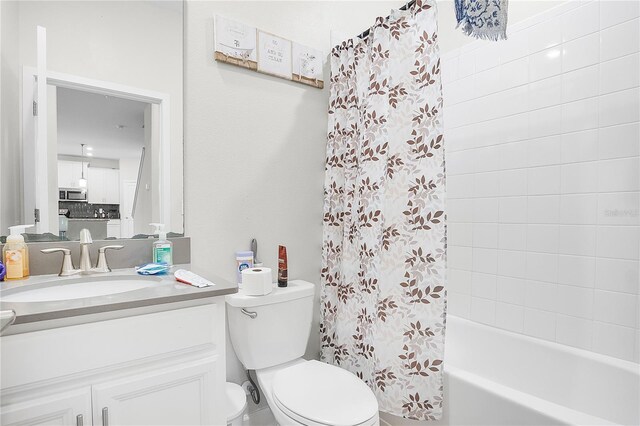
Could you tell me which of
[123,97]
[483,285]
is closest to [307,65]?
[123,97]

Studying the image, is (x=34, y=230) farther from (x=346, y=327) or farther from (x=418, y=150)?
(x=418, y=150)

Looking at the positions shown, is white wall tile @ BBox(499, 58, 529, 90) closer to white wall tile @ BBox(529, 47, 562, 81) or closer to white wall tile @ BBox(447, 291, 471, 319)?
white wall tile @ BBox(529, 47, 562, 81)

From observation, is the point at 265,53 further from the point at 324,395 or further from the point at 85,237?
the point at 324,395

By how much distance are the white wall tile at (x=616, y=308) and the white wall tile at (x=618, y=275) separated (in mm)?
26

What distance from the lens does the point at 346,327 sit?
1690mm

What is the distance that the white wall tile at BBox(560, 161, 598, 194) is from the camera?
1521mm

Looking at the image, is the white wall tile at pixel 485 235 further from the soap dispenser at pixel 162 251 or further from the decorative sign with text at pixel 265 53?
the soap dispenser at pixel 162 251

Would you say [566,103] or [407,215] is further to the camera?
[566,103]

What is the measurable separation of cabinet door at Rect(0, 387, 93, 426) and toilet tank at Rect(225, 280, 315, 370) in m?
0.61

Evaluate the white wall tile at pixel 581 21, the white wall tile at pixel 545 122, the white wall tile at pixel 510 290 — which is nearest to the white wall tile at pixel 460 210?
the white wall tile at pixel 510 290

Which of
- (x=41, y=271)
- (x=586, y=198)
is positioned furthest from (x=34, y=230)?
(x=586, y=198)

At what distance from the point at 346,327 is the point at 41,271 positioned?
130 cm

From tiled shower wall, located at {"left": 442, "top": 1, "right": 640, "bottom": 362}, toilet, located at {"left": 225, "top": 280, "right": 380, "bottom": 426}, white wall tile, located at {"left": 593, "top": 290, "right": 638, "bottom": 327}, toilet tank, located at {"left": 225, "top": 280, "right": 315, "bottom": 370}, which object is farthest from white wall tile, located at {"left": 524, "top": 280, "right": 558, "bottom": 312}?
toilet tank, located at {"left": 225, "top": 280, "right": 315, "bottom": 370}

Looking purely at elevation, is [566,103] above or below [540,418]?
above
